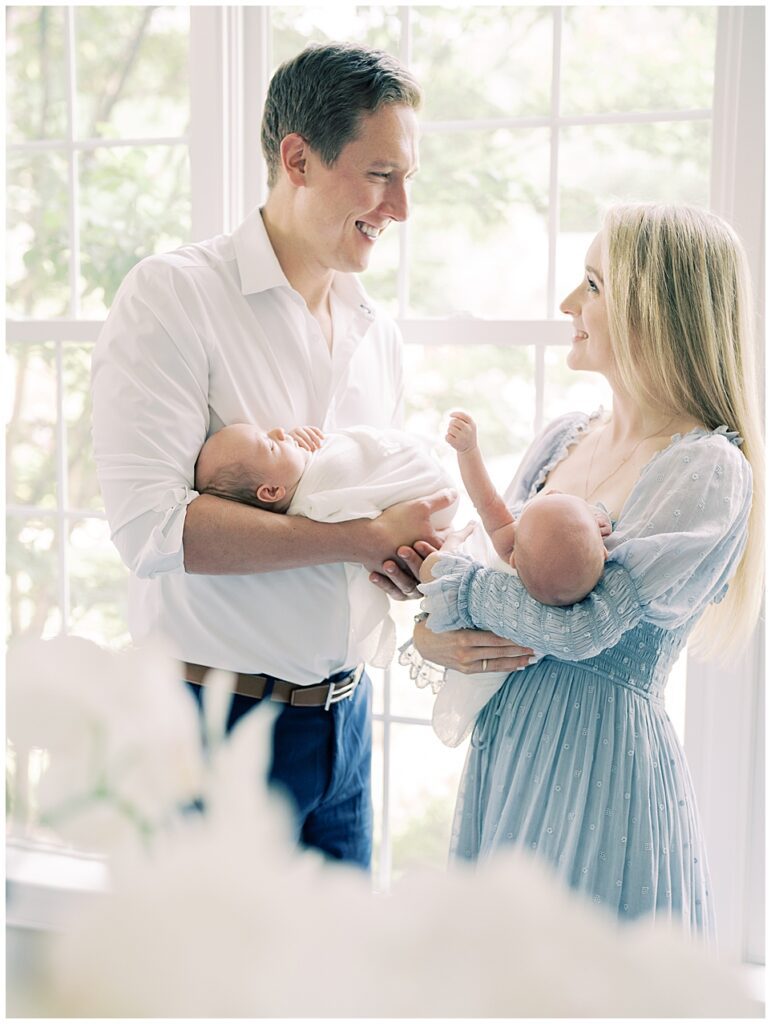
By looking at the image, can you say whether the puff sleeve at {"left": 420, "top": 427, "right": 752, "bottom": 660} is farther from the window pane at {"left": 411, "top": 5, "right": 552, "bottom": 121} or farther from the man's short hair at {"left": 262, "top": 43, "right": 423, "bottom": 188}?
the window pane at {"left": 411, "top": 5, "right": 552, "bottom": 121}

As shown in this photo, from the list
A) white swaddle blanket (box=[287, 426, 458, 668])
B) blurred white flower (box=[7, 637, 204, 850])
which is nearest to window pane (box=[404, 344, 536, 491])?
white swaddle blanket (box=[287, 426, 458, 668])

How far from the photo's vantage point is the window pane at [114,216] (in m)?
3.20

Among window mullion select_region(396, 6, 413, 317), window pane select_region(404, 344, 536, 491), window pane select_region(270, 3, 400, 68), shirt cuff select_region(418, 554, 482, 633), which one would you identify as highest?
window pane select_region(270, 3, 400, 68)

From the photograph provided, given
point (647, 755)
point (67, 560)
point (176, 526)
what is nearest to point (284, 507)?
point (176, 526)

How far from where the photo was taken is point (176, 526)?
5.43ft

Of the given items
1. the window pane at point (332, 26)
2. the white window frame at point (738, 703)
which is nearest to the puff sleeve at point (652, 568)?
the white window frame at point (738, 703)

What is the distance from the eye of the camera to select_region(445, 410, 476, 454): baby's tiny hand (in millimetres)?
1771

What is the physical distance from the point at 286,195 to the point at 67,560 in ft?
5.06

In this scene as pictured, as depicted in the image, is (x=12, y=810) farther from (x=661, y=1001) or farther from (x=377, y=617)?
(x=377, y=617)

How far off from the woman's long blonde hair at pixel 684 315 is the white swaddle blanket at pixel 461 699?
0.46 m

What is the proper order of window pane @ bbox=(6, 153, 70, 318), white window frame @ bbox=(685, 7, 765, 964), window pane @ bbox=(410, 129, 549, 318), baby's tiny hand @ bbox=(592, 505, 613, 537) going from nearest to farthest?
1. baby's tiny hand @ bbox=(592, 505, 613, 537)
2. white window frame @ bbox=(685, 7, 765, 964)
3. window pane @ bbox=(6, 153, 70, 318)
4. window pane @ bbox=(410, 129, 549, 318)

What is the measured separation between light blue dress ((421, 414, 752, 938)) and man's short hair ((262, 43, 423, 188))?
91 centimetres

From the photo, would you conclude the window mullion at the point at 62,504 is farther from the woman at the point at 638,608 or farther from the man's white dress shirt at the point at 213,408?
the woman at the point at 638,608

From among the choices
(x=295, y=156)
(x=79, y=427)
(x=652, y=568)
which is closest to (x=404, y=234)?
(x=295, y=156)
